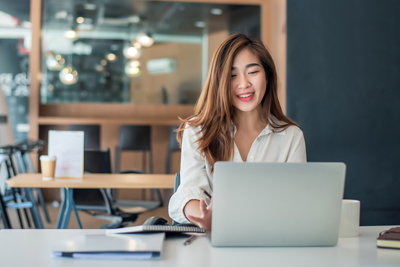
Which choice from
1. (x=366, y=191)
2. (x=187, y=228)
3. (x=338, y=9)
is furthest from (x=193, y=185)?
(x=338, y=9)

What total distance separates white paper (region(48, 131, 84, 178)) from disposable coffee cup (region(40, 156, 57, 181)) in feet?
0.22

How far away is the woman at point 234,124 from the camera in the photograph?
1.77m

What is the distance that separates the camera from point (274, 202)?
109 centimetres

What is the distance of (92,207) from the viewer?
337cm

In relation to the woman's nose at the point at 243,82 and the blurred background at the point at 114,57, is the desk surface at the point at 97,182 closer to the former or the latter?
the woman's nose at the point at 243,82

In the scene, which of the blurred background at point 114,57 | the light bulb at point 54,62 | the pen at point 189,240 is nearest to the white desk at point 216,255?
the pen at point 189,240

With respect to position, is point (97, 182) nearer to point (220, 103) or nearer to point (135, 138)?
point (220, 103)

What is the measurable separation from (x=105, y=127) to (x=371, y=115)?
3.89 meters

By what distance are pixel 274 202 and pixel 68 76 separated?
19.5 ft

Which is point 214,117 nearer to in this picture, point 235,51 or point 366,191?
point 235,51

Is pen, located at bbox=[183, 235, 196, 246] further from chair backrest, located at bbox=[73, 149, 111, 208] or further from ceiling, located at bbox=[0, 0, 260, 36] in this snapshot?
ceiling, located at bbox=[0, 0, 260, 36]

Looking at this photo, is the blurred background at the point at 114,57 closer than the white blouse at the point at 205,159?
No

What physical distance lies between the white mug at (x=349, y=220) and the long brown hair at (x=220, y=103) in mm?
574

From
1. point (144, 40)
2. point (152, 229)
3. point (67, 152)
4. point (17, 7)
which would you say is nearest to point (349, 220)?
point (152, 229)
